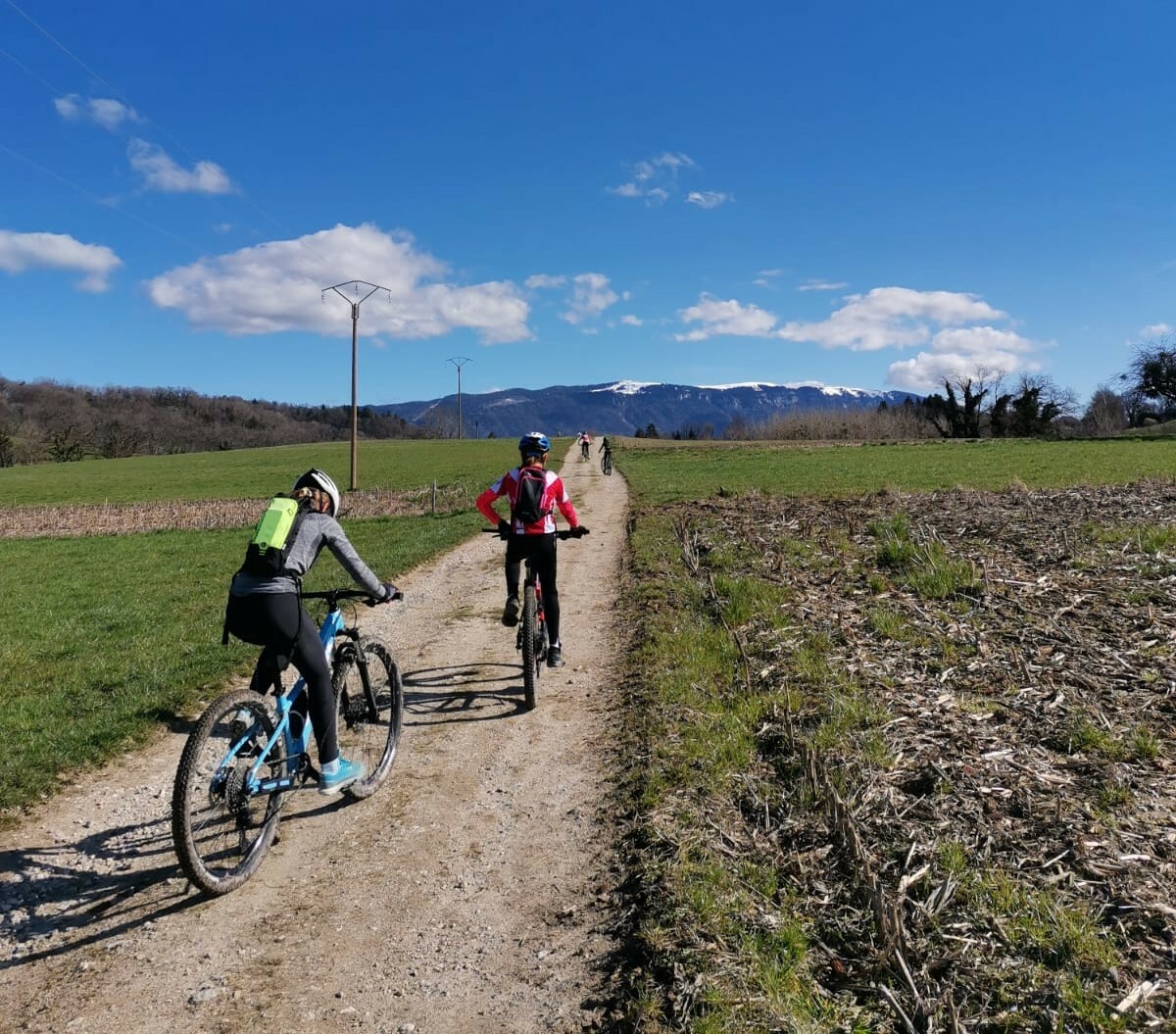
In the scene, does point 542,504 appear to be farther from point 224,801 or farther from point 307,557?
point 224,801

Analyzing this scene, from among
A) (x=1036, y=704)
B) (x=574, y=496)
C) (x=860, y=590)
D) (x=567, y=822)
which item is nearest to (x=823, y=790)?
(x=567, y=822)

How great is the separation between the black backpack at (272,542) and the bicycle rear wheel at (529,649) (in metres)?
3.11

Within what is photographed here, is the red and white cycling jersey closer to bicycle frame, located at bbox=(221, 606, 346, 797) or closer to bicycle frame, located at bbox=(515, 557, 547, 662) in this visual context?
bicycle frame, located at bbox=(515, 557, 547, 662)

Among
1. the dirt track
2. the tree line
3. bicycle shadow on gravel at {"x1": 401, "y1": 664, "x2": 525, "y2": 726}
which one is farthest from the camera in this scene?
the tree line

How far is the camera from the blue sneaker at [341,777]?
4945 mm

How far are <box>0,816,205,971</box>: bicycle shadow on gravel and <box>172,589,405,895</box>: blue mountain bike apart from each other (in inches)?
11.5

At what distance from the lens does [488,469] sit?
175 feet

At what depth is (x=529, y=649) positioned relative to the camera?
714 centimetres

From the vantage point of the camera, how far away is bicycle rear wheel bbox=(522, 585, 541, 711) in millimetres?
7148

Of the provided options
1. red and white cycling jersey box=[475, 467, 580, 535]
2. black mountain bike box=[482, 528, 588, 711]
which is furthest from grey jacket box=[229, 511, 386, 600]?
red and white cycling jersey box=[475, 467, 580, 535]

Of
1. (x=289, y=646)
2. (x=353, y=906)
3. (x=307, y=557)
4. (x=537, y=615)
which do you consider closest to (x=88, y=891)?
(x=353, y=906)

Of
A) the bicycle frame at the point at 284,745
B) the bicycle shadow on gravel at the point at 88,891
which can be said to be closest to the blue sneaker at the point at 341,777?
the bicycle frame at the point at 284,745

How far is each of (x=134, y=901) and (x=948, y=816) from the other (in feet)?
16.5

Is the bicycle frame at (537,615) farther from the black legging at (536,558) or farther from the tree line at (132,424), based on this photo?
the tree line at (132,424)
